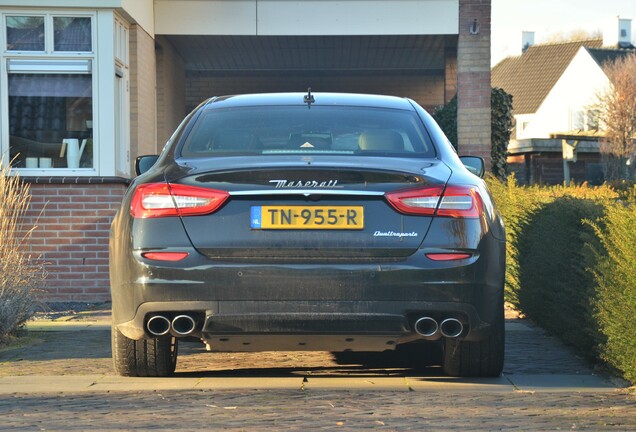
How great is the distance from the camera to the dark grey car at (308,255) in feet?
18.8

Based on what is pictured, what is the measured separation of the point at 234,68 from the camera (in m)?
21.2

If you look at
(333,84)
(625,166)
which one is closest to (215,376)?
(333,84)

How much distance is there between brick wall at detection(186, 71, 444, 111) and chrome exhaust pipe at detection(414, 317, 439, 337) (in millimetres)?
16598

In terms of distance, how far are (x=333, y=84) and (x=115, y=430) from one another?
18.3m

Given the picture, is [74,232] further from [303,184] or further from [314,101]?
[303,184]

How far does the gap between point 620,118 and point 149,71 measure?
41825 mm

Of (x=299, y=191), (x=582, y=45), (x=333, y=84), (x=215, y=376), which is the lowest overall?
(x=215, y=376)

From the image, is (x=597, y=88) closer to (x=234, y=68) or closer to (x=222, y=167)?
(x=234, y=68)

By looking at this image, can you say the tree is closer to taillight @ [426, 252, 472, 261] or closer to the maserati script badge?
taillight @ [426, 252, 472, 261]

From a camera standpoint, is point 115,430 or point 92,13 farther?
point 92,13

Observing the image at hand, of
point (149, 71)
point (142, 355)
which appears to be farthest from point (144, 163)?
point (149, 71)

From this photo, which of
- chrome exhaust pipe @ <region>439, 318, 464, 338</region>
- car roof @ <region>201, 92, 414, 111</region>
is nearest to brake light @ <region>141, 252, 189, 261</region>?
chrome exhaust pipe @ <region>439, 318, 464, 338</region>

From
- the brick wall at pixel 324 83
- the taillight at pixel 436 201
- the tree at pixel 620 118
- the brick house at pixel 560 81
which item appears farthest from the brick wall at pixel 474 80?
the brick house at pixel 560 81

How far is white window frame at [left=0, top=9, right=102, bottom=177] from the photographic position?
12359mm
